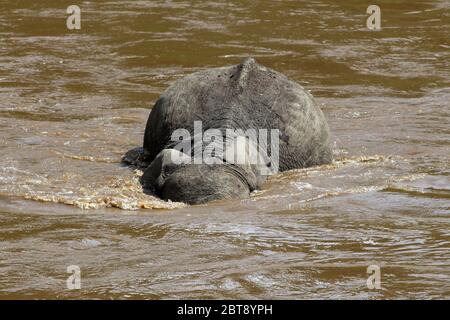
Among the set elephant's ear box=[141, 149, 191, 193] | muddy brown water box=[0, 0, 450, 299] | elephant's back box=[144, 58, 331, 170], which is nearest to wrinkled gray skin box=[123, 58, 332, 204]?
elephant's back box=[144, 58, 331, 170]

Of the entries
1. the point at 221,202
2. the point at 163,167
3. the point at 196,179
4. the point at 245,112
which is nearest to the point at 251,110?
the point at 245,112

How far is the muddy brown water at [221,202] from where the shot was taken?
6836 millimetres

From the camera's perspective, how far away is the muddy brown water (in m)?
6.84

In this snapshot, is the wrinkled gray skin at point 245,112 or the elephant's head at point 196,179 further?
the wrinkled gray skin at point 245,112

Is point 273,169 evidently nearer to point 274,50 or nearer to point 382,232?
point 382,232

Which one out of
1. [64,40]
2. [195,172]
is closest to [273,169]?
[195,172]

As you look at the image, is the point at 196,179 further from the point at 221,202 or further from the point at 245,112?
the point at 245,112

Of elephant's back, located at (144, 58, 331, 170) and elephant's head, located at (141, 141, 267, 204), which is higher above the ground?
elephant's back, located at (144, 58, 331, 170)

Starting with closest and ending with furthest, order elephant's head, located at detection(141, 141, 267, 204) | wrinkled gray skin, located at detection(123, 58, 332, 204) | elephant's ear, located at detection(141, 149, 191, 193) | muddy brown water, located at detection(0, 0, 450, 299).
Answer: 1. muddy brown water, located at detection(0, 0, 450, 299)
2. elephant's head, located at detection(141, 141, 267, 204)
3. elephant's ear, located at detection(141, 149, 191, 193)
4. wrinkled gray skin, located at detection(123, 58, 332, 204)

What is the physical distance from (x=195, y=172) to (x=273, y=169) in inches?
55.9

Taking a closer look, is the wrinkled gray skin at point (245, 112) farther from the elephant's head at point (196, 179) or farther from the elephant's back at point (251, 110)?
the elephant's head at point (196, 179)

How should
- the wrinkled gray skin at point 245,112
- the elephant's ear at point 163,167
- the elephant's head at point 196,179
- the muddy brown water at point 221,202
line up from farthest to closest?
the wrinkled gray skin at point 245,112 → the elephant's ear at point 163,167 → the elephant's head at point 196,179 → the muddy brown water at point 221,202

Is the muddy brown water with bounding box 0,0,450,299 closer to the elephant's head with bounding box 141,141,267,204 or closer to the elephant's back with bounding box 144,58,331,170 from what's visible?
the elephant's head with bounding box 141,141,267,204

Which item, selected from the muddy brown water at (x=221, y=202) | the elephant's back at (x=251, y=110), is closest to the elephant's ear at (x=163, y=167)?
the muddy brown water at (x=221, y=202)
